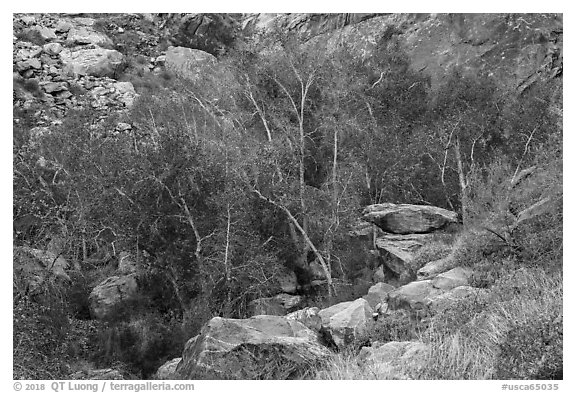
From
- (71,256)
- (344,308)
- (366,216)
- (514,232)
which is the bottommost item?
(71,256)

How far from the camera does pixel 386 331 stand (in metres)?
10.7

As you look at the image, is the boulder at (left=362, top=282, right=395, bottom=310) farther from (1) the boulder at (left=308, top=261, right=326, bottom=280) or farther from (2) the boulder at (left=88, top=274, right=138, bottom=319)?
(2) the boulder at (left=88, top=274, right=138, bottom=319)

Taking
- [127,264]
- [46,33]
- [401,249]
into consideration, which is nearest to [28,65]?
[46,33]

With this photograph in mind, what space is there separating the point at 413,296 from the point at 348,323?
1241 mm

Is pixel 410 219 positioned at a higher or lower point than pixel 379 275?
higher

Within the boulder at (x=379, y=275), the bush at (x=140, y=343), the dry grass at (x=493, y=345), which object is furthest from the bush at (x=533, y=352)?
the bush at (x=140, y=343)

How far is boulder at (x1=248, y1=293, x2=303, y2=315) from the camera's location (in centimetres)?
1875

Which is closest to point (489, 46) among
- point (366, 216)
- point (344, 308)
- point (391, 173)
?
point (391, 173)

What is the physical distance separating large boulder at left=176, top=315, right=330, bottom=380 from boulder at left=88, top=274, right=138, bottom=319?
10086 millimetres

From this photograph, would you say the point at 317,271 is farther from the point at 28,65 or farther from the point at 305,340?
the point at 28,65

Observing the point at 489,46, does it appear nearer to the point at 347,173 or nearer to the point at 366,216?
the point at 347,173

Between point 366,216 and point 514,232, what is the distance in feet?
24.9

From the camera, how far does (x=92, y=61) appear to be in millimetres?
40125

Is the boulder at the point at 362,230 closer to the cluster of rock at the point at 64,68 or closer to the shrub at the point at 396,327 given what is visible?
the shrub at the point at 396,327
